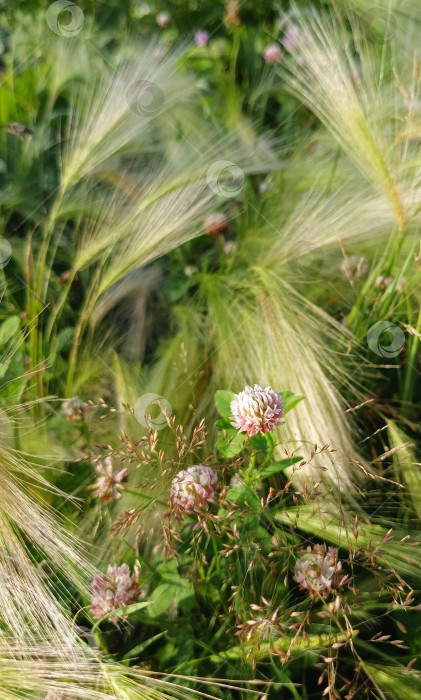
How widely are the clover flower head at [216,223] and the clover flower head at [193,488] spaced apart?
53cm

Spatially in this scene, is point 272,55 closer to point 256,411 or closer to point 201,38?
point 201,38

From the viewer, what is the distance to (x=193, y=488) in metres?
0.75

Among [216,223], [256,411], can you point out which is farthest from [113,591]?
[216,223]

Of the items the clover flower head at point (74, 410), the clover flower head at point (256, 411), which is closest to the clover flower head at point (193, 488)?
the clover flower head at point (256, 411)

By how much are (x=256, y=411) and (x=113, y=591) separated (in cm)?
27

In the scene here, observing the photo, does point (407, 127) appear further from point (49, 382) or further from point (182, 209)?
point (49, 382)

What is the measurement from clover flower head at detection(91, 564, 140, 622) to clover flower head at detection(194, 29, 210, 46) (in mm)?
1430

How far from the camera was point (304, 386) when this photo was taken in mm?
896

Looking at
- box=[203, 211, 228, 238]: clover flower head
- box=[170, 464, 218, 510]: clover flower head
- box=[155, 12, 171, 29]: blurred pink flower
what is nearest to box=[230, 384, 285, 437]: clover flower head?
box=[170, 464, 218, 510]: clover flower head

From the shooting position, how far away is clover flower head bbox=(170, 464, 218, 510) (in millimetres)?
738

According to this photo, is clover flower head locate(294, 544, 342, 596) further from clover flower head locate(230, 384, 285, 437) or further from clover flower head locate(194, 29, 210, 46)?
clover flower head locate(194, 29, 210, 46)

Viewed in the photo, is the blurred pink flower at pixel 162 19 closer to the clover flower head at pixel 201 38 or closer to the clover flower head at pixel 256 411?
the clover flower head at pixel 201 38

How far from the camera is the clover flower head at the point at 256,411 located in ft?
2.42

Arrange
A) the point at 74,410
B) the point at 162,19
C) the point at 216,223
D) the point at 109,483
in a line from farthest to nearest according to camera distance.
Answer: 1. the point at 162,19
2. the point at 216,223
3. the point at 74,410
4. the point at 109,483
